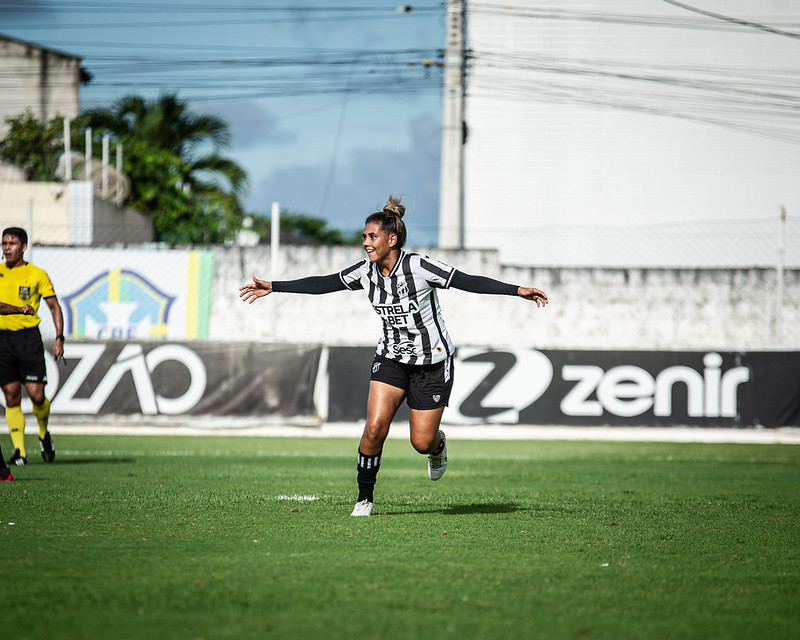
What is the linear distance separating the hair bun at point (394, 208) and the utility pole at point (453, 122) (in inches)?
536

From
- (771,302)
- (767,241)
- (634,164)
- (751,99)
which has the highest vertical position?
(751,99)

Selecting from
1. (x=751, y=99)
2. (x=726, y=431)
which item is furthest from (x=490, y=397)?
(x=751, y=99)

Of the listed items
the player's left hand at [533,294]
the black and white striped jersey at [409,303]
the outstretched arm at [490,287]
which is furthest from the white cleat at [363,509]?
the player's left hand at [533,294]

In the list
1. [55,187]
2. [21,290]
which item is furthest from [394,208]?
[55,187]

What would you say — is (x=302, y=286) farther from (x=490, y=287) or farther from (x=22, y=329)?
(x=22, y=329)

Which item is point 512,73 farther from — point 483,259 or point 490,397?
point 490,397

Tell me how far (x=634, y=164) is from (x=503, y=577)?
956 inches

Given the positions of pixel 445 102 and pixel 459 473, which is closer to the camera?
pixel 459 473

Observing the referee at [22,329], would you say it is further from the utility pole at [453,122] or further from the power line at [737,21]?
the power line at [737,21]

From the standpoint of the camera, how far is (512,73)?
27172 mm

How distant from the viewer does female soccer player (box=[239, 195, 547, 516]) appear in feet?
22.6

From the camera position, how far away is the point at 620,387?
51.5ft

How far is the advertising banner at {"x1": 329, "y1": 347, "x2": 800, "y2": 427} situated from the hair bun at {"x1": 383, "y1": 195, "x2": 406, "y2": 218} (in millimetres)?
8812

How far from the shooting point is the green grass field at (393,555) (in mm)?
4113
